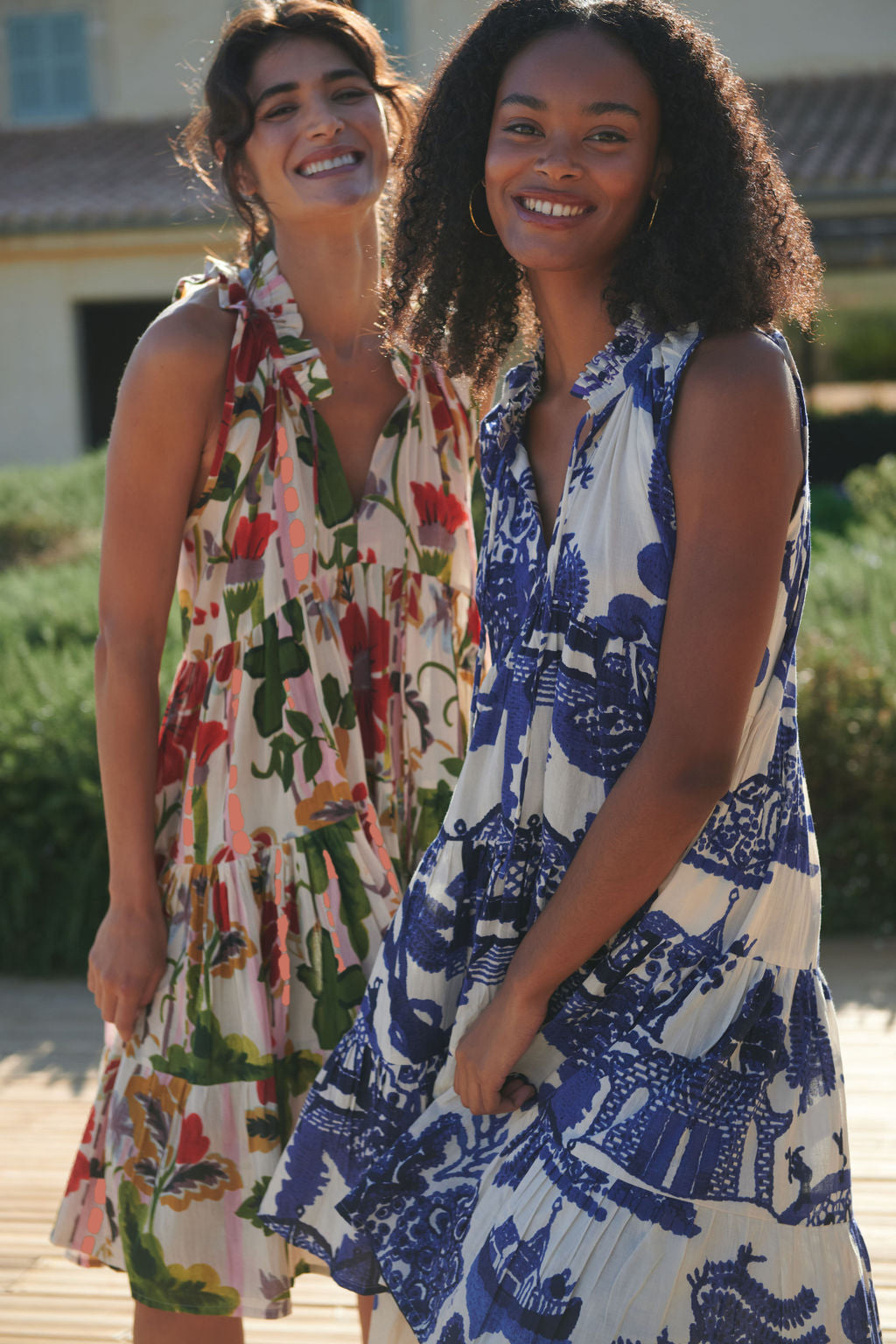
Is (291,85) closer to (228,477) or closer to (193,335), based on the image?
(193,335)

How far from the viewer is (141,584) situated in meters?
2.01

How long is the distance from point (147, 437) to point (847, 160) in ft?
47.4

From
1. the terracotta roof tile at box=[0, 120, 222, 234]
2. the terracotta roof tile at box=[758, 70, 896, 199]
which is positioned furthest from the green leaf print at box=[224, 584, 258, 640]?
the terracotta roof tile at box=[0, 120, 222, 234]

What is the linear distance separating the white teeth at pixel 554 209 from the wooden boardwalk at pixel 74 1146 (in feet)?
6.02

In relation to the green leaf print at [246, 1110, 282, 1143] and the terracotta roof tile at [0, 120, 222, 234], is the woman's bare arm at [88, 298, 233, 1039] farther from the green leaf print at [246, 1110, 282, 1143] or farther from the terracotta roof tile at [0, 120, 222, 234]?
the terracotta roof tile at [0, 120, 222, 234]

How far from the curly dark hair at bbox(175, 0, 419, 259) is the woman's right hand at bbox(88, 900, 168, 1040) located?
1046 mm

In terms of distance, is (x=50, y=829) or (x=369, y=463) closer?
(x=369, y=463)

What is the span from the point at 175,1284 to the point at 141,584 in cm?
92

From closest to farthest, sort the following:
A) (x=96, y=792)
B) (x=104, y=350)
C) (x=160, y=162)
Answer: (x=96, y=792)
(x=160, y=162)
(x=104, y=350)

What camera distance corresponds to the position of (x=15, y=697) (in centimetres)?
478

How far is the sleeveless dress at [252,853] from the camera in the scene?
1.99m

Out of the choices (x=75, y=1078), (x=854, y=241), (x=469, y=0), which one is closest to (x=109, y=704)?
(x=75, y=1078)

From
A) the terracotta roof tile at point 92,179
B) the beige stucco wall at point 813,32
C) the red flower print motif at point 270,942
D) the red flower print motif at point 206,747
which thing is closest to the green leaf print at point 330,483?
the red flower print motif at point 206,747

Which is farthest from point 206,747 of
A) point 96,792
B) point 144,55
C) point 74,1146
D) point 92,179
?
point 144,55
